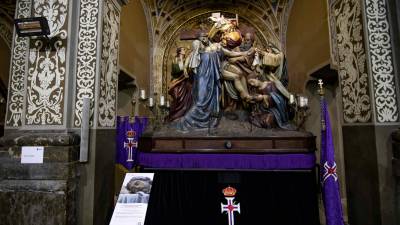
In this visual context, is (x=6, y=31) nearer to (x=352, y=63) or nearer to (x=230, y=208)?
(x=230, y=208)

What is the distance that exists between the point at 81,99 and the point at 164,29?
15.4 ft

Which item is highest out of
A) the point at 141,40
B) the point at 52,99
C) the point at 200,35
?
the point at 141,40

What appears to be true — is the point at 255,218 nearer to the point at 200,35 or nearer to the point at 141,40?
the point at 200,35

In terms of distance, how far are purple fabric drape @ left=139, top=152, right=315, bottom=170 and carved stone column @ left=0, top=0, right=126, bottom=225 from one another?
0.77 m

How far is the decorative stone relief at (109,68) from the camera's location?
287cm

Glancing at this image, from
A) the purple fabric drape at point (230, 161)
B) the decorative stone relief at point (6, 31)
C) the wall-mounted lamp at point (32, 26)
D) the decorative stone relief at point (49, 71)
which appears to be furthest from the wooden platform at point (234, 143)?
the decorative stone relief at point (6, 31)

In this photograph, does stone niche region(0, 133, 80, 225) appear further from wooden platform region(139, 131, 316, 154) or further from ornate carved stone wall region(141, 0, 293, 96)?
ornate carved stone wall region(141, 0, 293, 96)

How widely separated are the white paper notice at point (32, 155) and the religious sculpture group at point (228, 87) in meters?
1.88

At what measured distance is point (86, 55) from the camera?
110 inches

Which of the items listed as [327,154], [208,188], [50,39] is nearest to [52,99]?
[50,39]

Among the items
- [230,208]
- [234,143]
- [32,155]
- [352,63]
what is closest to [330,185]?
[230,208]

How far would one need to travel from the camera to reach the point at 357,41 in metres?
2.82

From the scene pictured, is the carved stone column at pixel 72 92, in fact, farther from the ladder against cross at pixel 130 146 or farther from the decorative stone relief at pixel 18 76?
the ladder against cross at pixel 130 146

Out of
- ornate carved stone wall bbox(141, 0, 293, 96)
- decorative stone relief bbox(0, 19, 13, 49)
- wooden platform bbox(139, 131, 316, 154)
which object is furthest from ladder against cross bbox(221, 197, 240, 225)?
decorative stone relief bbox(0, 19, 13, 49)
